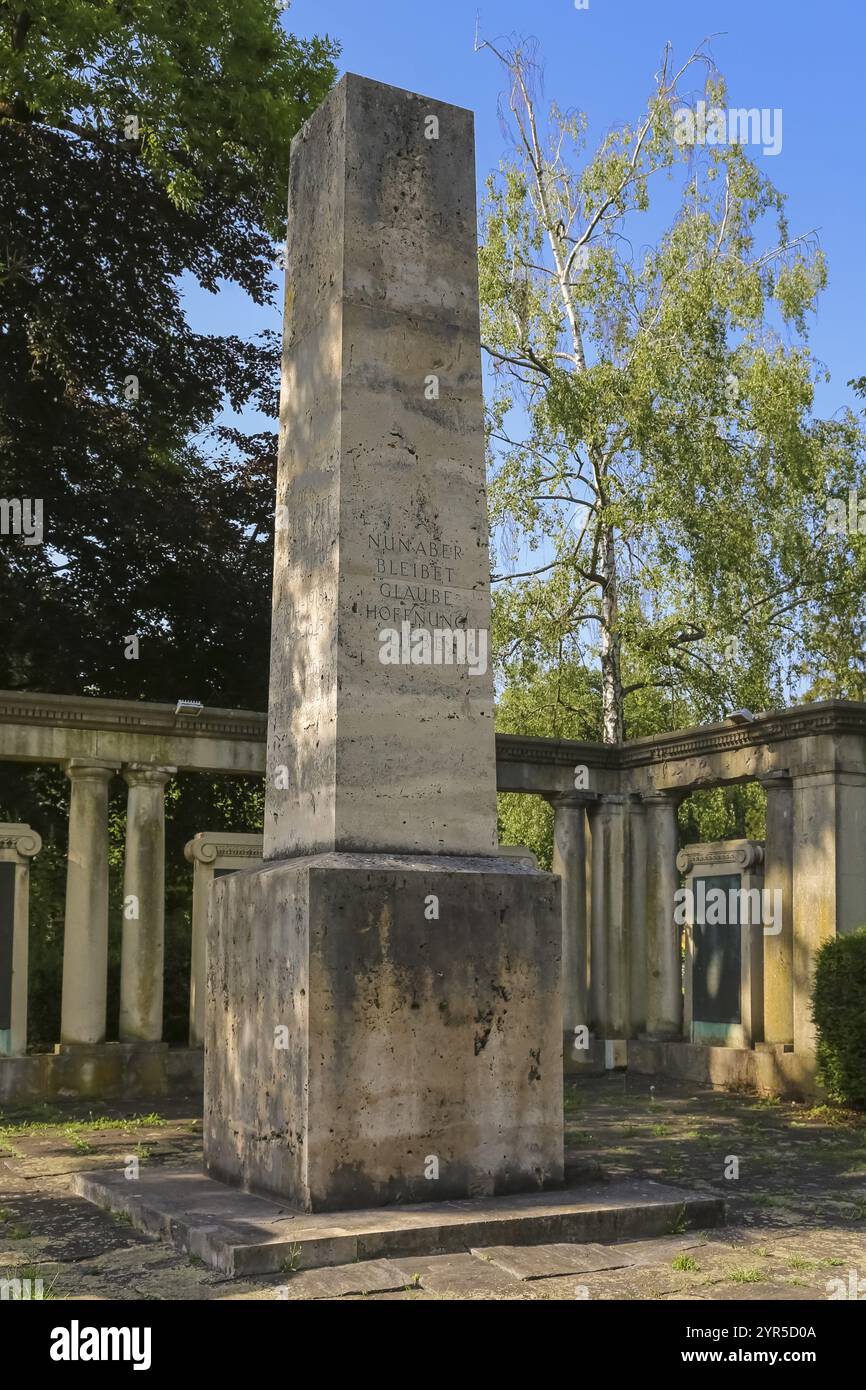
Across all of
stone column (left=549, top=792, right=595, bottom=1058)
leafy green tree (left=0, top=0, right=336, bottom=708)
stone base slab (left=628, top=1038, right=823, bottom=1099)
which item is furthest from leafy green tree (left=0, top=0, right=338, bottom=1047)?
stone base slab (left=628, top=1038, right=823, bottom=1099)

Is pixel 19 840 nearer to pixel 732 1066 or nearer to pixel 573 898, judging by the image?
pixel 573 898

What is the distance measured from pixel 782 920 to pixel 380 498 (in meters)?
8.71

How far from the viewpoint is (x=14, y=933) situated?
45.5 ft

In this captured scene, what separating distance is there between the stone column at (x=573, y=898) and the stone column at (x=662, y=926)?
73cm

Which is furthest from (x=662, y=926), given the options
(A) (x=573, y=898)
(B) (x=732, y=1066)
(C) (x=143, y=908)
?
(C) (x=143, y=908)

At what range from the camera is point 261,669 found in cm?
1881

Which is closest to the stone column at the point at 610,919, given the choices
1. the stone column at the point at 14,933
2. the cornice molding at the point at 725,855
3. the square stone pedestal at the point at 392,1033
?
the cornice molding at the point at 725,855

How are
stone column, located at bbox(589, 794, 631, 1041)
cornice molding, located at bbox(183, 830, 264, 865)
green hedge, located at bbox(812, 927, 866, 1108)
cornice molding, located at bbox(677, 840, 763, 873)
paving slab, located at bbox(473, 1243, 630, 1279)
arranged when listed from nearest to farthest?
1. paving slab, located at bbox(473, 1243, 630, 1279)
2. green hedge, located at bbox(812, 927, 866, 1108)
3. cornice molding, located at bbox(183, 830, 264, 865)
4. cornice molding, located at bbox(677, 840, 763, 873)
5. stone column, located at bbox(589, 794, 631, 1041)

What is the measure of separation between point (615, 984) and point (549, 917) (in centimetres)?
979

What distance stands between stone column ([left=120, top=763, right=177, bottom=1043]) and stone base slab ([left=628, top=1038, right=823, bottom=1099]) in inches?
216

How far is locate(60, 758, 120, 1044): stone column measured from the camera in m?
13.9

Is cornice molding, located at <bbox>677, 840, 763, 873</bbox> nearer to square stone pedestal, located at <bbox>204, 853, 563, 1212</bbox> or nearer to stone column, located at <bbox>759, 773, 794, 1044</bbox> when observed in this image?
stone column, located at <bbox>759, 773, 794, 1044</bbox>

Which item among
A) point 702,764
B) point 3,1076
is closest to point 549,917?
point 3,1076

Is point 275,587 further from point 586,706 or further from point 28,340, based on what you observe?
point 586,706
